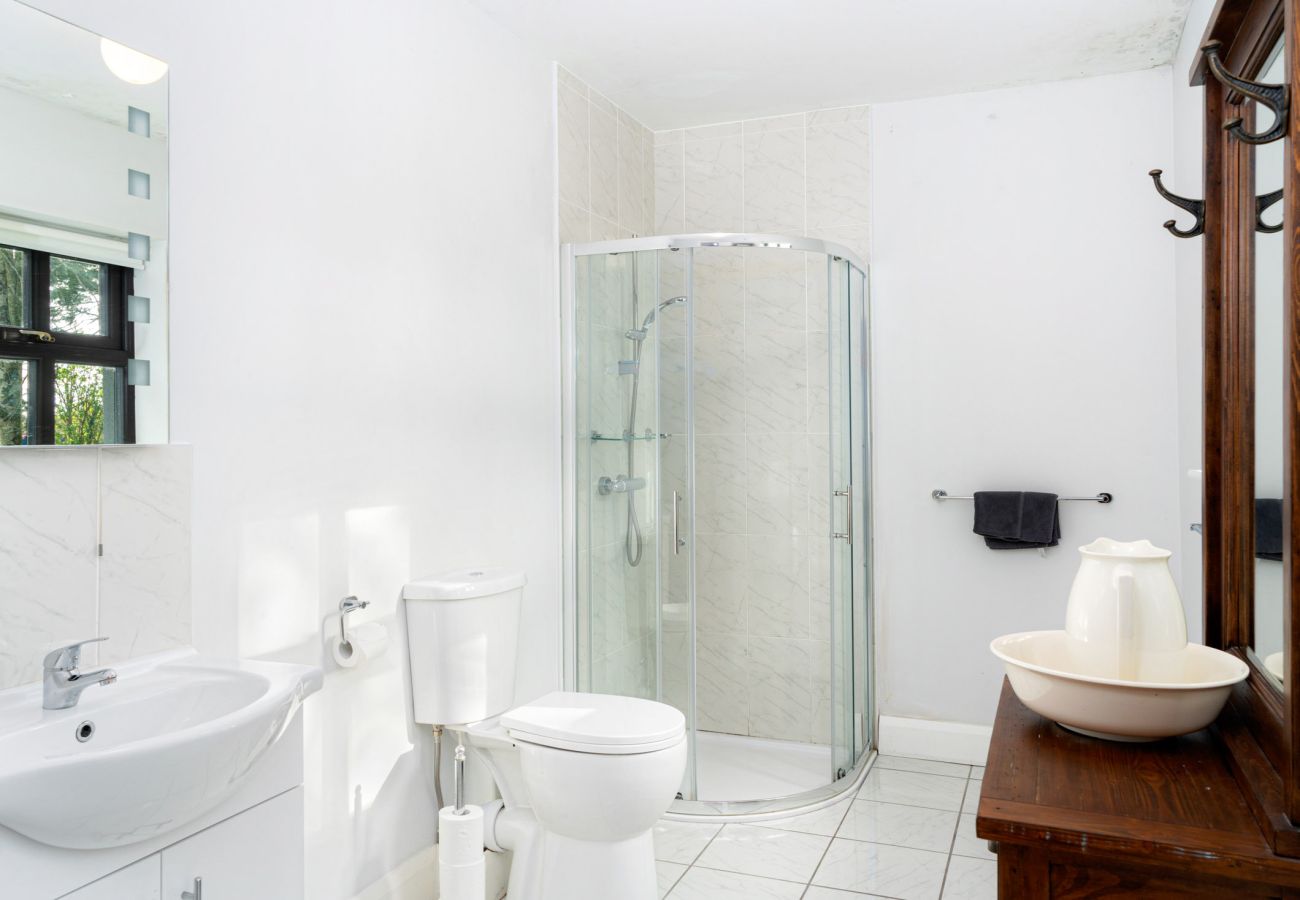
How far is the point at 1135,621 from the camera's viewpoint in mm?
1225

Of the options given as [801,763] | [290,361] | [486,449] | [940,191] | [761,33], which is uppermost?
[761,33]

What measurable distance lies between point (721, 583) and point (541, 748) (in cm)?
112

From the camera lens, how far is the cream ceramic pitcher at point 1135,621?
48.0 inches

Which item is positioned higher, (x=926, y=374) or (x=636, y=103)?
(x=636, y=103)

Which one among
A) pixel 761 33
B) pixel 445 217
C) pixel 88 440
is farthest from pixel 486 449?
pixel 761 33

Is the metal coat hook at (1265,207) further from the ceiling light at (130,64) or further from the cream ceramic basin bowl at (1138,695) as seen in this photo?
the ceiling light at (130,64)

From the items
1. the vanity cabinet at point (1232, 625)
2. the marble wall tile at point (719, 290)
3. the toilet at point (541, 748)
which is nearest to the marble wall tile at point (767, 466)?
the marble wall tile at point (719, 290)

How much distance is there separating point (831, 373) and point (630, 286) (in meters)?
A: 0.76

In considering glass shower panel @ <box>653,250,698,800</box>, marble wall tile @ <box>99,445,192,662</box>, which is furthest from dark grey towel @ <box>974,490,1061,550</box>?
marble wall tile @ <box>99,445,192,662</box>

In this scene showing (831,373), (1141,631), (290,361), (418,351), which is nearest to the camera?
(1141,631)

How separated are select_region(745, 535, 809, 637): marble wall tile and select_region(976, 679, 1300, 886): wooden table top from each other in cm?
184

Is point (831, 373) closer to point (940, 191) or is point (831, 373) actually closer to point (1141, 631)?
point (940, 191)

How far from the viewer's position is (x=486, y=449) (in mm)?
2652

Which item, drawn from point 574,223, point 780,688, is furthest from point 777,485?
point 574,223
